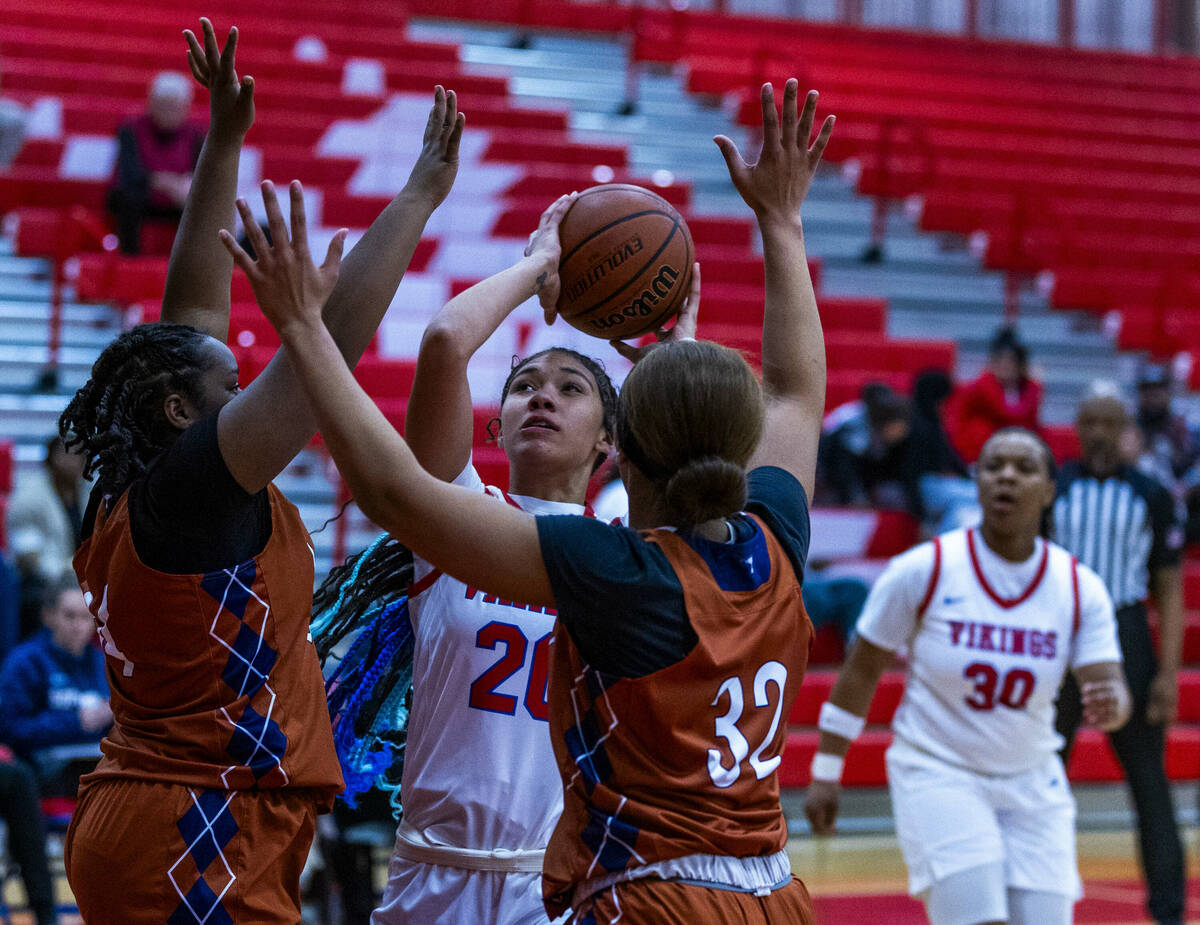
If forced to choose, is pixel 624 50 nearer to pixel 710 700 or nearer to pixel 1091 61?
pixel 1091 61

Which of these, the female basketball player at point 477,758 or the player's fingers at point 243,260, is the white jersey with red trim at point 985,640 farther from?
the player's fingers at point 243,260

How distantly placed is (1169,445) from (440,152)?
7517mm

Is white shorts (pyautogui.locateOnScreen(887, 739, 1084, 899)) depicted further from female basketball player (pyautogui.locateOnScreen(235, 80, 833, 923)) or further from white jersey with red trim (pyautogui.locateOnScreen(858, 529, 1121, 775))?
female basketball player (pyautogui.locateOnScreen(235, 80, 833, 923))

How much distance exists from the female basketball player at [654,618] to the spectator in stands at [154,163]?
6997 mm

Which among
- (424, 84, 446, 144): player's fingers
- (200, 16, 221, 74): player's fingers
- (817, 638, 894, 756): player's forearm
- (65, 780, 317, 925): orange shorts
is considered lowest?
(817, 638, 894, 756): player's forearm

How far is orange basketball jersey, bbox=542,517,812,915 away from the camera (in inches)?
84.8

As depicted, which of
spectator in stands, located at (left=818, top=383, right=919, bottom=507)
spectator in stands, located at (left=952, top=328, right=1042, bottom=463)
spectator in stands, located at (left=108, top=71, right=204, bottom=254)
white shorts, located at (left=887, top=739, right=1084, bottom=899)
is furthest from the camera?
spectator in stands, located at (left=952, top=328, right=1042, bottom=463)

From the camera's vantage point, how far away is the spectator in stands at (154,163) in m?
8.73

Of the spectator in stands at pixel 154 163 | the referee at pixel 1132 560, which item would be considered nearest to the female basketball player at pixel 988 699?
the referee at pixel 1132 560

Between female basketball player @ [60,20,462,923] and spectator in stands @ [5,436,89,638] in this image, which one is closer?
female basketball player @ [60,20,462,923]

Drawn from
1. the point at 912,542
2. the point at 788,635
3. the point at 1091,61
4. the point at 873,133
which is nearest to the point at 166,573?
the point at 788,635

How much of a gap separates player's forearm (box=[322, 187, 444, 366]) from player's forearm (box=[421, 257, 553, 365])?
0.33 ft

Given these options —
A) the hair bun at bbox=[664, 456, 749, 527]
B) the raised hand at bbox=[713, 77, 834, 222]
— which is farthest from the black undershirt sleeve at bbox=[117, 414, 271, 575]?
the raised hand at bbox=[713, 77, 834, 222]

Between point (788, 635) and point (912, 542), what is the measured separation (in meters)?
6.37
